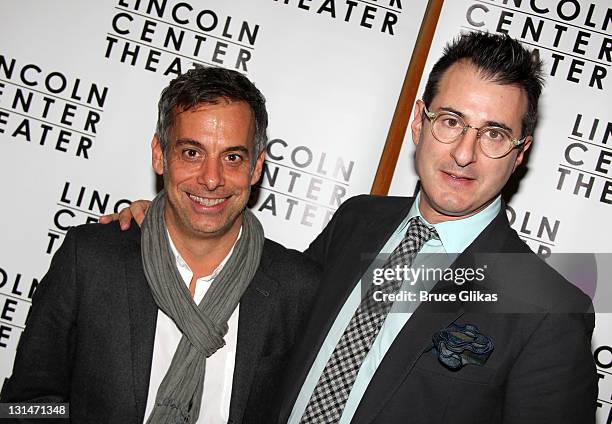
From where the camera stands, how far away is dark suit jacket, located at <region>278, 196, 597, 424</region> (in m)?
1.67

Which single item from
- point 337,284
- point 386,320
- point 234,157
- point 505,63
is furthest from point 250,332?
point 505,63

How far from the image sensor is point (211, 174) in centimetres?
191

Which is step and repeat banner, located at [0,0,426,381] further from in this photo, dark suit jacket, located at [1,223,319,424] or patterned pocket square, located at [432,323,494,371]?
patterned pocket square, located at [432,323,494,371]

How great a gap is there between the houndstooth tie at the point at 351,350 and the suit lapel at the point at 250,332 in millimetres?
214

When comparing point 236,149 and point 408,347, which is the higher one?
point 236,149

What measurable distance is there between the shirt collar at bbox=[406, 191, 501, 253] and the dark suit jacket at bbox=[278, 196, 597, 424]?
0.03m

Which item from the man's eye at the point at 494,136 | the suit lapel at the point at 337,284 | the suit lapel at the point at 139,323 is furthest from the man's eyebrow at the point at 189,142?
the man's eye at the point at 494,136

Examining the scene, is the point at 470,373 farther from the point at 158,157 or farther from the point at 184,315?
the point at 158,157

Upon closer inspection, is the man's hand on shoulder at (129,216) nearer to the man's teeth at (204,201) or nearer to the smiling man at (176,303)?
the smiling man at (176,303)

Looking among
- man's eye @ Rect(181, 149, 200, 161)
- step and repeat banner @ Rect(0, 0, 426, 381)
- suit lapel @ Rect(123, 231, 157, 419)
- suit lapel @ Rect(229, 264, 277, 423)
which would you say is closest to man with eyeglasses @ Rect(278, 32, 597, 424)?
suit lapel @ Rect(229, 264, 277, 423)

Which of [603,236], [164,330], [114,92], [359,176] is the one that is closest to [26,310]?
[114,92]

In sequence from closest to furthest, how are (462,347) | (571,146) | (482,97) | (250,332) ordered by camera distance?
(462,347) → (482,97) → (250,332) → (571,146)

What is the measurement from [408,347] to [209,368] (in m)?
0.65

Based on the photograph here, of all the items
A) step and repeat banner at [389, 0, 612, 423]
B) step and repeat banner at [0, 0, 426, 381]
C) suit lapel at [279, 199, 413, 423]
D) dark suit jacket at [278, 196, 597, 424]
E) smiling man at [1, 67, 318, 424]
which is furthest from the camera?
step and repeat banner at [0, 0, 426, 381]
